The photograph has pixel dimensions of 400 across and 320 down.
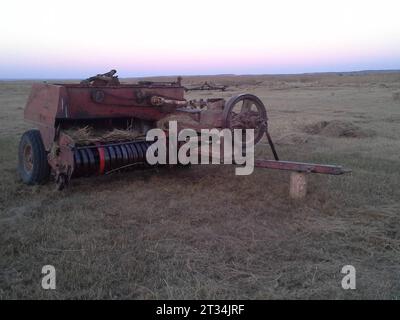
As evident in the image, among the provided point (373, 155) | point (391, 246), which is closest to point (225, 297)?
point (391, 246)

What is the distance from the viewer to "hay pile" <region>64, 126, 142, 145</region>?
21.4 ft

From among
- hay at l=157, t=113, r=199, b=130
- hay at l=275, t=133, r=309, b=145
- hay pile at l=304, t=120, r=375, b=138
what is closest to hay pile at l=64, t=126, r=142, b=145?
hay at l=157, t=113, r=199, b=130

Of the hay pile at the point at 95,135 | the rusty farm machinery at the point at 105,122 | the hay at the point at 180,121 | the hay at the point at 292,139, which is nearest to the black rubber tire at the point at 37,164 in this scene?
the rusty farm machinery at the point at 105,122

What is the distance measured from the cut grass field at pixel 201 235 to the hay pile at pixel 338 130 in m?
4.04

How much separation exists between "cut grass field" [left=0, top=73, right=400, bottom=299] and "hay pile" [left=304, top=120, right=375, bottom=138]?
4037mm

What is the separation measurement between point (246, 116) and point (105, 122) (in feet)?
8.58

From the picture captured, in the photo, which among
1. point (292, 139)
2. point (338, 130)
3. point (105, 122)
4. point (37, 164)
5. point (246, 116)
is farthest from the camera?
point (338, 130)

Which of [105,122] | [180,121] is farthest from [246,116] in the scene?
[105,122]

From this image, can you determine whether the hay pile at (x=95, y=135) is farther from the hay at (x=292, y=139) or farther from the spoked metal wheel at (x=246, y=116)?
the hay at (x=292, y=139)

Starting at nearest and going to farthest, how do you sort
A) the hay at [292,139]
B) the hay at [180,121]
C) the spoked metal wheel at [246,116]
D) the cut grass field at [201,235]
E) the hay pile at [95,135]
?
the cut grass field at [201,235] < the spoked metal wheel at [246,116] < the hay pile at [95,135] < the hay at [180,121] < the hay at [292,139]

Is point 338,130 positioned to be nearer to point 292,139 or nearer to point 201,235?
point 292,139

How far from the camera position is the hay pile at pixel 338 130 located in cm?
1175

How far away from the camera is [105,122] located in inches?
301
